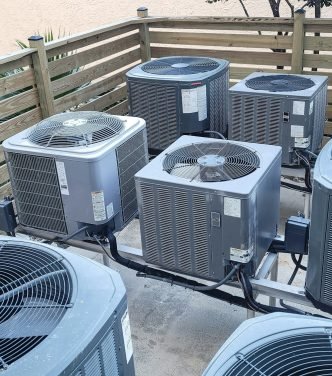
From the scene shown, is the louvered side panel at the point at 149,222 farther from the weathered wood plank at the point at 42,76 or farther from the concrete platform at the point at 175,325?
the weathered wood plank at the point at 42,76

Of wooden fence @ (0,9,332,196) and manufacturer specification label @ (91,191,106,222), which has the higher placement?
wooden fence @ (0,9,332,196)

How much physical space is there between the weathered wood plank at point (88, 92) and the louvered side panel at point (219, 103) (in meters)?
1.16

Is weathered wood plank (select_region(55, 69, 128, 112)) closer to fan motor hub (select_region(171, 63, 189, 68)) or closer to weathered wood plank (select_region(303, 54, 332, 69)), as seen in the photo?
fan motor hub (select_region(171, 63, 189, 68))

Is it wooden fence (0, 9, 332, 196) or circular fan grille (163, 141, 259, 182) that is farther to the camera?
wooden fence (0, 9, 332, 196)

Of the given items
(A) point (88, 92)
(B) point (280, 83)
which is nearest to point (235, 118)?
(B) point (280, 83)

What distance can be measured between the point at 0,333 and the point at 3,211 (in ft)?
4.84

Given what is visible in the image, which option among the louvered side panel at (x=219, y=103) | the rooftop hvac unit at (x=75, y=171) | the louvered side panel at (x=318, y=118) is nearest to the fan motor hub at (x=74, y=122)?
the rooftop hvac unit at (x=75, y=171)

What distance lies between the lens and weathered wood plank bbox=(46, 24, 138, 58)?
3.65m

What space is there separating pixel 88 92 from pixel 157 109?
912mm

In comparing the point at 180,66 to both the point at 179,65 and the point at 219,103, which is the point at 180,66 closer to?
the point at 179,65

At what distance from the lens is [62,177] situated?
243 centimetres

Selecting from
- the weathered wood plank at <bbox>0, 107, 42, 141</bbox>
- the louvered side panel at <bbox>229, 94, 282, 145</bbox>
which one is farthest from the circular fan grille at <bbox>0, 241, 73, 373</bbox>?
the louvered side panel at <bbox>229, 94, 282, 145</bbox>

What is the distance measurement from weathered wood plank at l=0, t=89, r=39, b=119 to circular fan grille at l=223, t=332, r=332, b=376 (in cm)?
275

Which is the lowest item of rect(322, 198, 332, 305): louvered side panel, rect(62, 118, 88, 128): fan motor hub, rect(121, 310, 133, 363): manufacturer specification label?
rect(322, 198, 332, 305): louvered side panel
